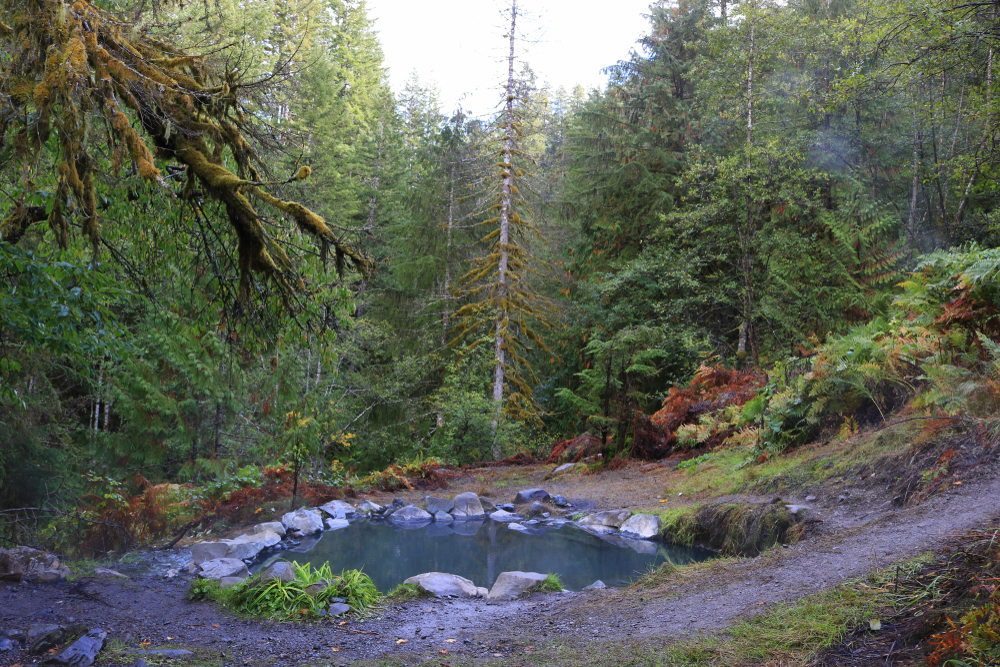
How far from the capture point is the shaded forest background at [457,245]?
3693 mm

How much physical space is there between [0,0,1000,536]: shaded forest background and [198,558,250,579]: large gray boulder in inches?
74.1

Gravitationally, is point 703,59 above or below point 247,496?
above

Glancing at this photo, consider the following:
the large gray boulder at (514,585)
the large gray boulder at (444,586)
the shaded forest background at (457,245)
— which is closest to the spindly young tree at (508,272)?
the shaded forest background at (457,245)

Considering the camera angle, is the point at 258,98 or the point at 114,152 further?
the point at 258,98

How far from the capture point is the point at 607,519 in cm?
891

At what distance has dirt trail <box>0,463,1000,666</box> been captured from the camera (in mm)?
4020

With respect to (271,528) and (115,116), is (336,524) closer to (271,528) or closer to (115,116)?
(271,528)

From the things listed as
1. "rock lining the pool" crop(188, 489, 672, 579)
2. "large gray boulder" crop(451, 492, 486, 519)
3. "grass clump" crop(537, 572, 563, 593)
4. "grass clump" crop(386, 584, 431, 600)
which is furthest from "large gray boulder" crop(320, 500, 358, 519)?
"grass clump" crop(537, 572, 563, 593)

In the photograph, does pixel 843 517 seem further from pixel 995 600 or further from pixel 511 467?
pixel 511 467

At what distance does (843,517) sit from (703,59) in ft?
42.6

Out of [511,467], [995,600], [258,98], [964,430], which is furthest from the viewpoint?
[511,467]

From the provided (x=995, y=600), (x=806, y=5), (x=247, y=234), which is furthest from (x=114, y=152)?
(x=806, y=5)

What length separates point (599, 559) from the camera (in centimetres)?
770

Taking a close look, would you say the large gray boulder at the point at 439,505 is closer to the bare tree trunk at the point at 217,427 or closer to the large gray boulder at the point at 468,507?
the large gray boulder at the point at 468,507
